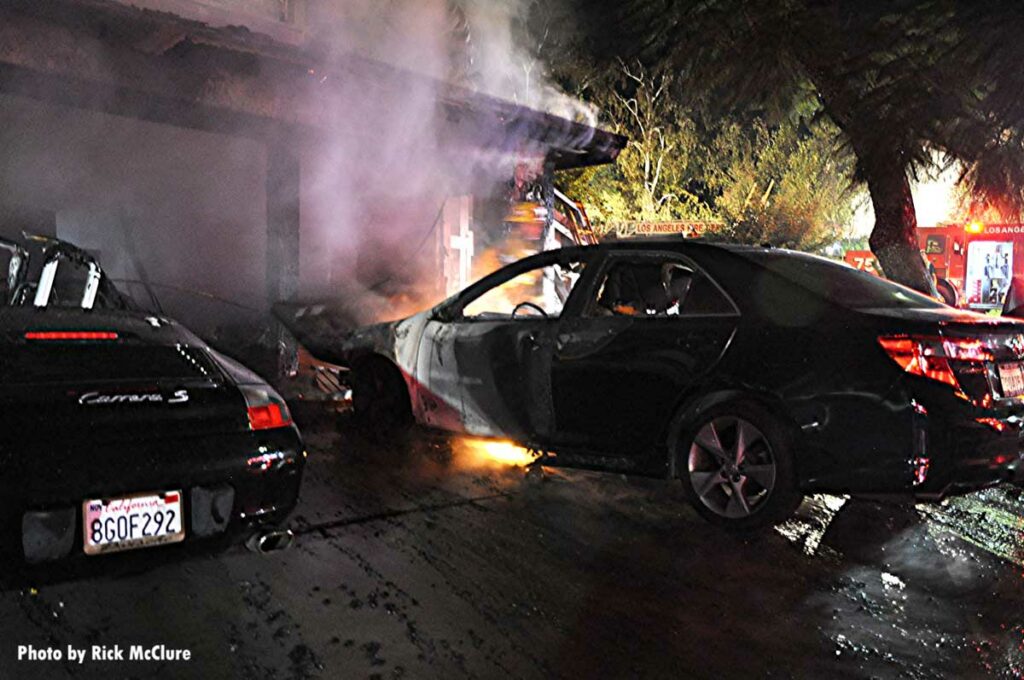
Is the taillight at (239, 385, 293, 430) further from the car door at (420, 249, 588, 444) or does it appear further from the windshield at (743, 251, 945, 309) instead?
the windshield at (743, 251, 945, 309)

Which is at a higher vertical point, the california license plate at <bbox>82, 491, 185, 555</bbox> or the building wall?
the building wall

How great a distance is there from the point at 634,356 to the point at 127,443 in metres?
2.56

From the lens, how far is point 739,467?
4027 millimetres

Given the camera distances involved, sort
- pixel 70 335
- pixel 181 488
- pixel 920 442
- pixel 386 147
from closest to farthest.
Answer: pixel 181 488 → pixel 70 335 → pixel 920 442 → pixel 386 147

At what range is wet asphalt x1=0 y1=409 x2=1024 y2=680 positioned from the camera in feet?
9.11

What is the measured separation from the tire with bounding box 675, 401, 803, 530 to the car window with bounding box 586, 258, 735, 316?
2.69 feet

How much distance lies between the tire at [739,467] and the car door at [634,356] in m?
0.23

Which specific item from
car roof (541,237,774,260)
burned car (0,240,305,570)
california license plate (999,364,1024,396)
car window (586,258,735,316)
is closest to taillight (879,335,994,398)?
california license plate (999,364,1024,396)

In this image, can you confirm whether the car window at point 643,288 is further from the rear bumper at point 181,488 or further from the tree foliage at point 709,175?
the tree foliage at point 709,175

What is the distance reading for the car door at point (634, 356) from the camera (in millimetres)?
4230

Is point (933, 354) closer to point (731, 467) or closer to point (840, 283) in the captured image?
point (840, 283)

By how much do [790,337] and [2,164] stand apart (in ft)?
26.9

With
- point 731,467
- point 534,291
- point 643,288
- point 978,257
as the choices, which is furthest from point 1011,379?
point 978,257

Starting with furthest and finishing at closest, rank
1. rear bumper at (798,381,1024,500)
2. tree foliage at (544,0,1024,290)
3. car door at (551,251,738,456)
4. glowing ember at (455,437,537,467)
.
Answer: tree foliage at (544,0,1024,290) < glowing ember at (455,437,537,467) < car door at (551,251,738,456) < rear bumper at (798,381,1024,500)
